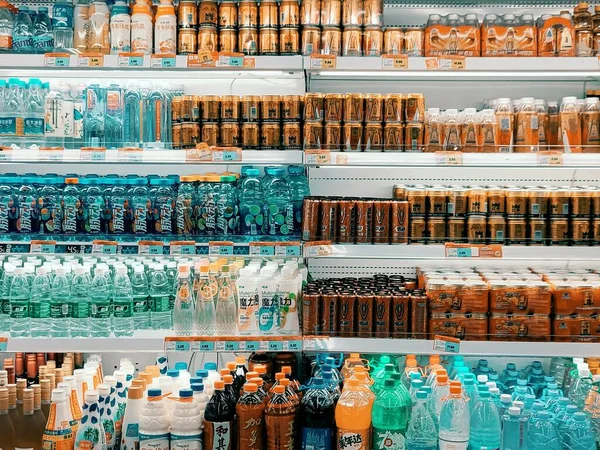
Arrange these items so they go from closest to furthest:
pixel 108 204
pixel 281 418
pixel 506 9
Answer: pixel 281 418 → pixel 108 204 → pixel 506 9

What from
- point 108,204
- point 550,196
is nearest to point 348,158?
point 550,196

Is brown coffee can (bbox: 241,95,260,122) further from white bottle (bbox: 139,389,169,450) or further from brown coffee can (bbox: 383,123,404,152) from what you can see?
white bottle (bbox: 139,389,169,450)

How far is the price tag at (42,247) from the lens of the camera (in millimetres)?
2979

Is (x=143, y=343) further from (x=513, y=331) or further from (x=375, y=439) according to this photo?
(x=513, y=331)

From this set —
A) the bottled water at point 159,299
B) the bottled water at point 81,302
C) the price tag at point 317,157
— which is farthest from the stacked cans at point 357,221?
the bottled water at point 81,302

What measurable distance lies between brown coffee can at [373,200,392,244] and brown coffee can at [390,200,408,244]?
0.03m

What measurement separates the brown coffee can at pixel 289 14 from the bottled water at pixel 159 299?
127 cm

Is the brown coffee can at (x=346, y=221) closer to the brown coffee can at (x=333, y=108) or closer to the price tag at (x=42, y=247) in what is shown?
the brown coffee can at (x=333, y=108)

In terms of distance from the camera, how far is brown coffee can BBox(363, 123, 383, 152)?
305 centimetres

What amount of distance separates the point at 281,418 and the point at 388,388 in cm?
43

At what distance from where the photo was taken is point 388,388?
8.59 feet

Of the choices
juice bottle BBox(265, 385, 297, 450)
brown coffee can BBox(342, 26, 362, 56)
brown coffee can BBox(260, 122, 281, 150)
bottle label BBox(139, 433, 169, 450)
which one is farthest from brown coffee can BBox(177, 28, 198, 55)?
bottle label BBox(139, 433, 169, 450)

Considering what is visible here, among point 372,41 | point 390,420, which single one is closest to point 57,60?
point 372,41

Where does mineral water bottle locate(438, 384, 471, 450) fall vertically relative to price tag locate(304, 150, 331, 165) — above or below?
below
